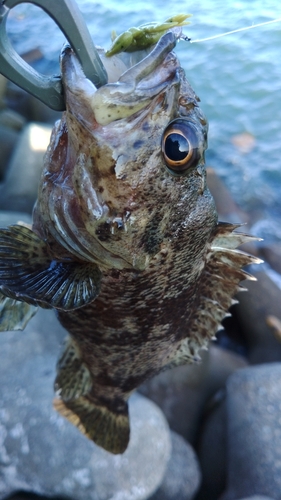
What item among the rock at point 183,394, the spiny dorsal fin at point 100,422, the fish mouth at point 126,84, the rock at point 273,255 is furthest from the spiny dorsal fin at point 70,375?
the rock at point 273,255

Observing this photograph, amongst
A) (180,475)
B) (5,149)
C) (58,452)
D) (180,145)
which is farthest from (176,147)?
(5,149)

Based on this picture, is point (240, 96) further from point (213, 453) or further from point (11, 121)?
point (213, 453)

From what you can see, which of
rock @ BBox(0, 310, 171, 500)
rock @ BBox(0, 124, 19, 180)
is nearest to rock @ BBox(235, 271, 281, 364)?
rock @ BBox(0, 310, 171, 500)

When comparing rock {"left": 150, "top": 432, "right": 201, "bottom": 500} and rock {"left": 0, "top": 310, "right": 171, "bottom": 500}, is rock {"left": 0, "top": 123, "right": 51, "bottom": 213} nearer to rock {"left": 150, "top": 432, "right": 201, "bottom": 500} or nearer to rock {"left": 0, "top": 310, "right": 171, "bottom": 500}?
rock {"left": 0, "top": 310, "right": 171, "bottom": 500}

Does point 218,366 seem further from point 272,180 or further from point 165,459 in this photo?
point 272,180

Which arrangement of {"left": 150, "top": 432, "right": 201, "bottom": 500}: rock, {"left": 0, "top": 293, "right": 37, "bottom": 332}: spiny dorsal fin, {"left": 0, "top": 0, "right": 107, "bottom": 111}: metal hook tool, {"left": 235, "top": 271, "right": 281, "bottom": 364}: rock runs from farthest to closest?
{"left": 235, "top": 271, "right": 281, "bottom": 364}: rock
{"left": 150, "top": 432, "right": 201, "bottom": 500}: rock
{"left": 0, "top": 293, "right": 37, "bottom": 332}: spiny dorsal fin
{"left": 0, "top": 0, "right": 107, "bottom": 111}: metal hook tool

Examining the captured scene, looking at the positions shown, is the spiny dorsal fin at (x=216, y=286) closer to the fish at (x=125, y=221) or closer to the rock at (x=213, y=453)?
the fish at (x=125, y=221)

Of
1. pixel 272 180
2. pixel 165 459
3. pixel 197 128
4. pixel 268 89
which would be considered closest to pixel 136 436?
pixel 165 459
